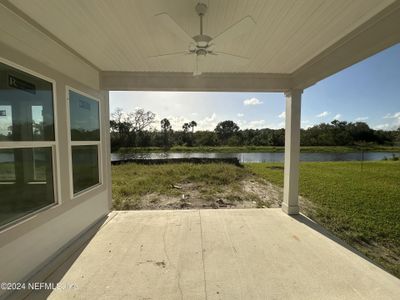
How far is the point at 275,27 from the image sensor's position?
6.74 ft

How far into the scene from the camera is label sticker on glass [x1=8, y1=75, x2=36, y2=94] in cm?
188

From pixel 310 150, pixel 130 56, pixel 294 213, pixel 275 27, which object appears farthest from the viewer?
pixel 310 150

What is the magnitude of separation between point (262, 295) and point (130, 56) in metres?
3.32

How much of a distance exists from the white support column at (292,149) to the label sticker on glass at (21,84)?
3.84m

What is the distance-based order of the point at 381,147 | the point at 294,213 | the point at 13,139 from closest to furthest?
the point at 13,139 < the point at 294,213 < the point at 381,147

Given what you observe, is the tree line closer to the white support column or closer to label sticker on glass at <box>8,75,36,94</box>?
label sticker on glass at <box>8,75,36,94</box>

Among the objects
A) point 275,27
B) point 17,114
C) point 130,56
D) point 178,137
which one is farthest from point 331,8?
point 178,137

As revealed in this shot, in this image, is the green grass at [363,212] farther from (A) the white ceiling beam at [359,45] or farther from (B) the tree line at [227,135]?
(B) the tree line at [227,135]

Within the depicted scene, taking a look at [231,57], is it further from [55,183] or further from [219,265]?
[55,183]

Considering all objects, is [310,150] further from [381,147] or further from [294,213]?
[294,213]

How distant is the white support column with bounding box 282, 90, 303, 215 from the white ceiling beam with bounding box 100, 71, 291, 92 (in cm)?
28

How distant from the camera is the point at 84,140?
3.09 metres

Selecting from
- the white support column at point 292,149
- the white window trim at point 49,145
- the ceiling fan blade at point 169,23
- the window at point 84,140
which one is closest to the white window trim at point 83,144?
the window at point 84,140

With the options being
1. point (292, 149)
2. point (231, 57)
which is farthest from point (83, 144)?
point (292, 149)
